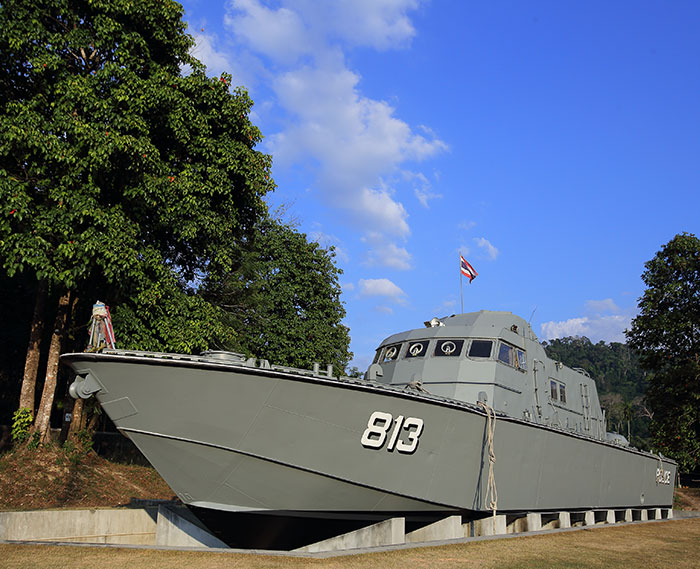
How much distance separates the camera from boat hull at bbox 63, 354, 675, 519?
25.3 ft

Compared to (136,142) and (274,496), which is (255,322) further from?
(274,496)

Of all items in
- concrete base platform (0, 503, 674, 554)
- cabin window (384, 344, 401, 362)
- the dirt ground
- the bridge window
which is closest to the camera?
concrete base platform (0, 503, 674, 554)

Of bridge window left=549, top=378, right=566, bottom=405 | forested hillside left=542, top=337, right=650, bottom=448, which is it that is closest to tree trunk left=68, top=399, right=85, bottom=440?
bridge window left=549, top=378, right=566, bottom=405

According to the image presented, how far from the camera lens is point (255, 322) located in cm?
2475

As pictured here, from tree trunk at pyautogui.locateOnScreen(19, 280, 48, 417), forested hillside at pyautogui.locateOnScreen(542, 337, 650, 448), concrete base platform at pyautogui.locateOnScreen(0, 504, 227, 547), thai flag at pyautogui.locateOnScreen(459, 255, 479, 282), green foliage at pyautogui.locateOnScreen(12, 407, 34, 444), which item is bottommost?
concrete base platform at pyautogui.locateOnScreen(0, 504, 227, 547)

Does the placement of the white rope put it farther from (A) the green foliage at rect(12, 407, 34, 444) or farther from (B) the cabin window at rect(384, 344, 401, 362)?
(A) the green foliage at rect(12, 407, 34, 444)

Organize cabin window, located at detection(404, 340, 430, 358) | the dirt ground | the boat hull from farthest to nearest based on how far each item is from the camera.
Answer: the dirt ground < cabin window, located at detection(404, 340, 430, 358) < the boat hull

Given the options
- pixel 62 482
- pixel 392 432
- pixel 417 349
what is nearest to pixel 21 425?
pixel 62 482

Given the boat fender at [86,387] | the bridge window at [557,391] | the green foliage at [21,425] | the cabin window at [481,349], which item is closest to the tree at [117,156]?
the green foliage at [21,425]

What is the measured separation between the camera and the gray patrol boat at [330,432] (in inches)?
304

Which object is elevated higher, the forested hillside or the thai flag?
the forested hillside

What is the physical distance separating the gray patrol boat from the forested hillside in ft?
195

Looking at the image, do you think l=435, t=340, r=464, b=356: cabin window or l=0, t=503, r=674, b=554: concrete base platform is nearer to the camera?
l=0, t=503, r=674, b=554: concrete base platform

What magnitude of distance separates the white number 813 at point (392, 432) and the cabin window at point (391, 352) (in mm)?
3395
